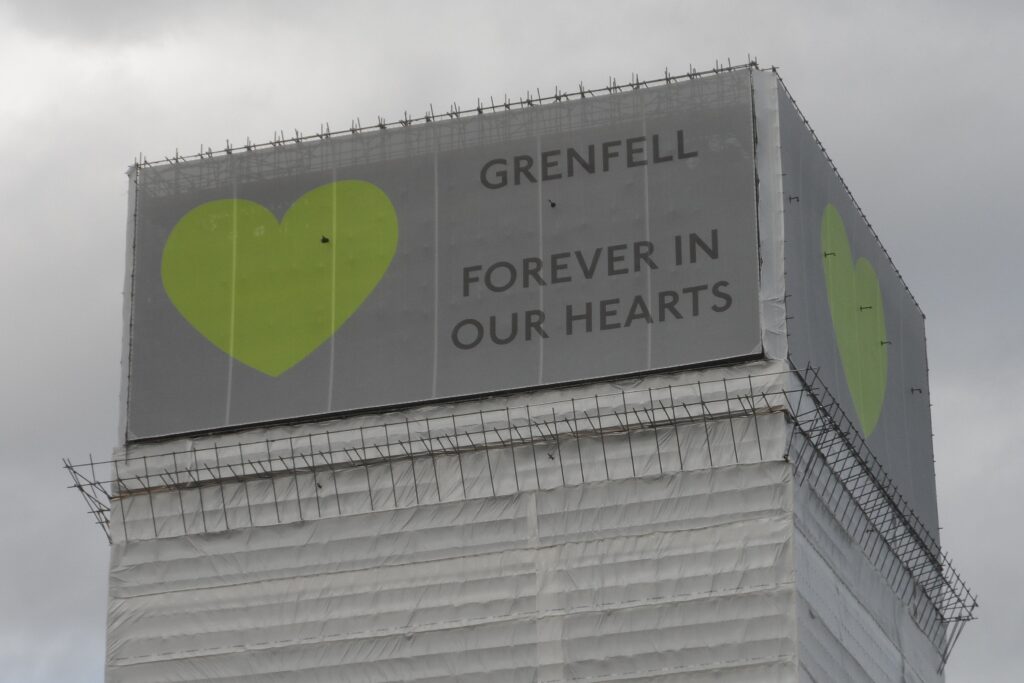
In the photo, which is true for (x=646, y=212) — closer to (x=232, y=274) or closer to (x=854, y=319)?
(x=854, y=319)

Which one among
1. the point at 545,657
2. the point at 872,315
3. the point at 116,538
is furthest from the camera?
the point at 872,315

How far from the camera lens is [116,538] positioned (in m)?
84.4

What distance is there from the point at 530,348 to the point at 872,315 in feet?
54.4

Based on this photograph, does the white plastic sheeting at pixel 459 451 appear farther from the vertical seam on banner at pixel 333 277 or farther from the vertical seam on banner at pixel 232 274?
the vertical seam on banner at pixel 333 277

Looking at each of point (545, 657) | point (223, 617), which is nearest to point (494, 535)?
point (545, 657)

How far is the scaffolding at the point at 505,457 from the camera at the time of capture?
7919 centimetres

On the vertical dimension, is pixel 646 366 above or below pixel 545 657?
above

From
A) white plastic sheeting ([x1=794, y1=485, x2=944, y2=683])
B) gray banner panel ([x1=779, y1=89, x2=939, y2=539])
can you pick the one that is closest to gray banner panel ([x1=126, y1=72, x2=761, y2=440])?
gray banner panel ([x1=779, y1=89, x2=939, y2=539])

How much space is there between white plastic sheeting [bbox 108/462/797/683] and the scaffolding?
603 mm

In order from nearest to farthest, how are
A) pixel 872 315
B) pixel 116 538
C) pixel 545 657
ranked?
1. pixel 545 657
2. pixel 116 538
3. pixel 872 315

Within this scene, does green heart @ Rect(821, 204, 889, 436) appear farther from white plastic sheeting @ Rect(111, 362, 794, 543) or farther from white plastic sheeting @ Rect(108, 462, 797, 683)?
white plastic sheeting @ Rect(108, 462, 797, 683)

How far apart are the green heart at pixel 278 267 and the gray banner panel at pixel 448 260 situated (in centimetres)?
7

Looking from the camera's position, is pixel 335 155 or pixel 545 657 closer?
pixel 545 657

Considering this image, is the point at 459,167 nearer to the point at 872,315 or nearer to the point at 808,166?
the point at 808,166
